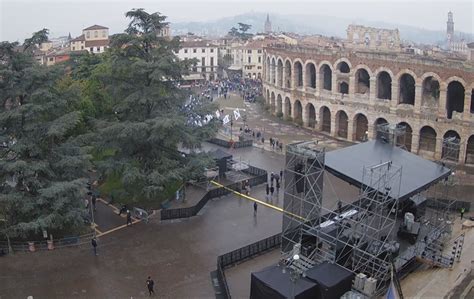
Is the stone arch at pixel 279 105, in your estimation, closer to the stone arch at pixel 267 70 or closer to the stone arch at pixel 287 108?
the stone arch at pixel 287 108

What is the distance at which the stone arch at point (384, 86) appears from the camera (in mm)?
55469

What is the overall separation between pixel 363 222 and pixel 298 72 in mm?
42798

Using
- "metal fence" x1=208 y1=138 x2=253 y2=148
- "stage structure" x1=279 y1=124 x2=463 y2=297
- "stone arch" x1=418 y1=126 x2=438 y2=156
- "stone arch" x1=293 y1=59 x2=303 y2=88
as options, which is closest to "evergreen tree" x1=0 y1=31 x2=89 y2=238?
"stage structure" x1=279 y1=124 x2=463 y2=297

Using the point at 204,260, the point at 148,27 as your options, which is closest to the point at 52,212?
the point at 204,260

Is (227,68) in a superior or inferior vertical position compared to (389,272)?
superior

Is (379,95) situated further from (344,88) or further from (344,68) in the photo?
(344,68)

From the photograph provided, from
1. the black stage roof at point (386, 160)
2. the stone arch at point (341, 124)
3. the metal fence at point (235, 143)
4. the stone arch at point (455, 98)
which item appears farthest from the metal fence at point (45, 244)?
the stone arch at point (455, 98)

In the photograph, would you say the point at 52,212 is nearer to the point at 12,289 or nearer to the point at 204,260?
the point at 12,289

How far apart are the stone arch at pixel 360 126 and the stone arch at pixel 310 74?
9.05 meters

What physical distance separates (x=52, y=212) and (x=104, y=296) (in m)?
7.02

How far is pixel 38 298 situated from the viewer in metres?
24.4

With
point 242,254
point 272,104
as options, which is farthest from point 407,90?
point 242,254

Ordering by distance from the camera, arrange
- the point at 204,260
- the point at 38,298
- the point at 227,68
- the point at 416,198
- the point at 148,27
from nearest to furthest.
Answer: the point at 38,298 → the point at 204,260 → the point at 416,198 → the point at 148,27 → the point at 227,68

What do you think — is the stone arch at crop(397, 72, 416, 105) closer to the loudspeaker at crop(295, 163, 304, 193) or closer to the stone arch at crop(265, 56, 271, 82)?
the stone arch at crop(265, 56, 271, 82)
